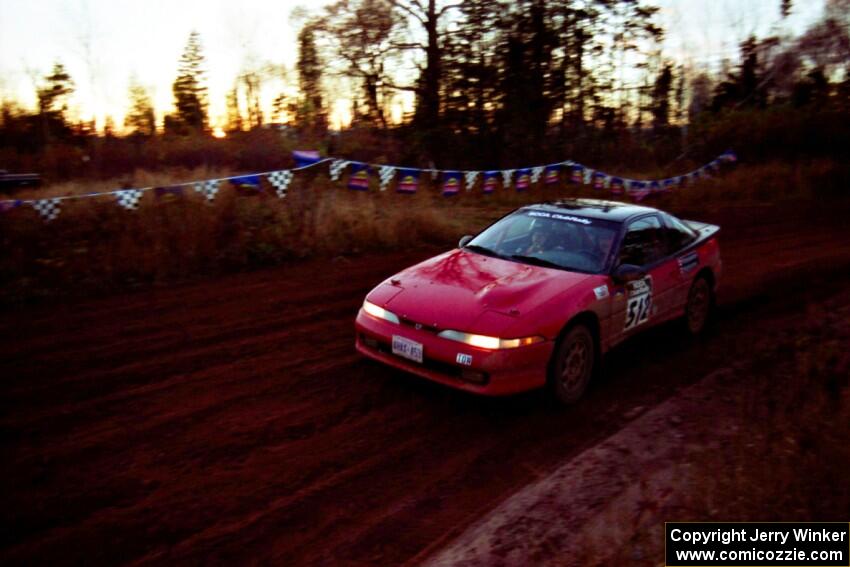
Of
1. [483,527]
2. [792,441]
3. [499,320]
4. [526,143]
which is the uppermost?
[526,143]

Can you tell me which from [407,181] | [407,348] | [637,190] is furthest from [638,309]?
[637,190]

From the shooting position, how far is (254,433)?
15.5ft

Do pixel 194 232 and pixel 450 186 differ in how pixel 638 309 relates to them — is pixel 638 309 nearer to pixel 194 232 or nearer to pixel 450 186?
pixel 194 232

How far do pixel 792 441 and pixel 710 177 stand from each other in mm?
22870

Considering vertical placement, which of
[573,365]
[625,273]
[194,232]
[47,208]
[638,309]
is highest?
[47,208]

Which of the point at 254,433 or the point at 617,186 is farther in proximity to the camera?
the point at 617,186

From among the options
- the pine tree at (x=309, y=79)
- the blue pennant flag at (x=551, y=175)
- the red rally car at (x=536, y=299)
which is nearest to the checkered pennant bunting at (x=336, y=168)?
the blue pennant flag at (x=551, y=175)

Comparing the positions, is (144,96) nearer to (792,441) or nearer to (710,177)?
(710,177)

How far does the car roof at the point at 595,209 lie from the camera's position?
625cm

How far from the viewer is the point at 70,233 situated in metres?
9.48

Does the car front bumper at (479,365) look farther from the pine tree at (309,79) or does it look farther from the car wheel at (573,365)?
the pine tree at (309,79)

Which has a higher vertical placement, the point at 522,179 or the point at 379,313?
the point at 522,179

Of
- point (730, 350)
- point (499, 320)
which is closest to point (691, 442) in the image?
point (499, 320)

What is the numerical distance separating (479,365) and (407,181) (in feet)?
32.6
